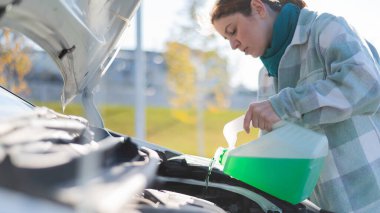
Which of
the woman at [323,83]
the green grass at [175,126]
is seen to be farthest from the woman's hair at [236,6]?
the green grass at [175,126]

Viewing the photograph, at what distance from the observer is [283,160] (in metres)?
1.55

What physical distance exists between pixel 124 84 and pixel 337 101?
15.9 m

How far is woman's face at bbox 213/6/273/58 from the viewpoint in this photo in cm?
188

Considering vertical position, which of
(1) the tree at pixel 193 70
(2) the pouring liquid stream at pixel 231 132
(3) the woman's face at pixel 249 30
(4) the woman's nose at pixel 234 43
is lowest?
(1) the tree at pixel 193 70

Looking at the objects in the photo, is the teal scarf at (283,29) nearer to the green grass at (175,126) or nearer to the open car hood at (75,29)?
the open car hood at (75,29)

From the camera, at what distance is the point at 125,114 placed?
13.0 m

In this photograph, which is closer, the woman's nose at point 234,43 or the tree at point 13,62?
the woman's nose at point 234,43

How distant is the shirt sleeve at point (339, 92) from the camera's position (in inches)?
62.3

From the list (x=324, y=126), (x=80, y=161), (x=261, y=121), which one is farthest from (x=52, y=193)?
(x=324, y=126)

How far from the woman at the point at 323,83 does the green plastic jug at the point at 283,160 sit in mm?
63

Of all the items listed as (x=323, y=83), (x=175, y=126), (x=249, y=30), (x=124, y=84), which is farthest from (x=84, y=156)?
(x=124, y=84)

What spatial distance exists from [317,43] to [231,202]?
2.14ft

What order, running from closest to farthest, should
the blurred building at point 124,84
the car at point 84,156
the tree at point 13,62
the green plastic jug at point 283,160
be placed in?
the car at point 84,156, the green plastic jug at point 283,160, the tree at point 13,62, the blurred building at point 124,84

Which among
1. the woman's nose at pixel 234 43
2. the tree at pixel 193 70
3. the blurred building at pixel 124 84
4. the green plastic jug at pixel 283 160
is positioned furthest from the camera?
the blurred building at pixel 124 84
